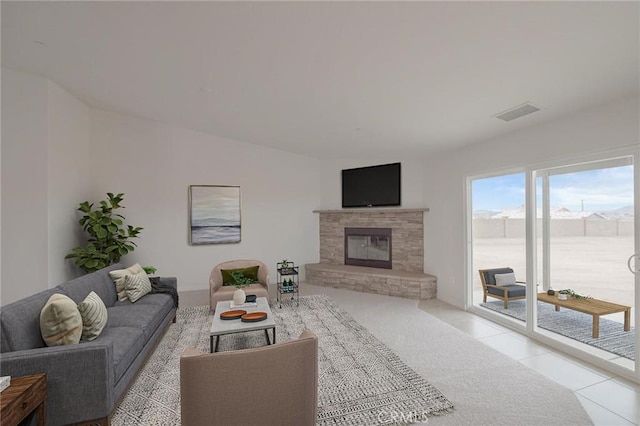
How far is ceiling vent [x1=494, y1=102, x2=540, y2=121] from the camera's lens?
312 centimetres

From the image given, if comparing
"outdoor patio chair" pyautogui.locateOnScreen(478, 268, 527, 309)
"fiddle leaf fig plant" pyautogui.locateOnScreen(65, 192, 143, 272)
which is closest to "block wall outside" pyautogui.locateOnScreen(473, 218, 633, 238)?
"outdoor patio chair" pyautogui.locateOnScreen(478, 268, 527, 309)

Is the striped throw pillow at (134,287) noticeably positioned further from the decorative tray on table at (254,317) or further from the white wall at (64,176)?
the decorative tray on table at (254,317)

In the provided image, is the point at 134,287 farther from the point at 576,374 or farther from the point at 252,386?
the point at 576,374

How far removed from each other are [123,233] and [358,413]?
15.4 feet

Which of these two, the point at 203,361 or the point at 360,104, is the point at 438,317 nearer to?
the point at 360,104

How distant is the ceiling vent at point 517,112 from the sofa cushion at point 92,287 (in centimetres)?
474

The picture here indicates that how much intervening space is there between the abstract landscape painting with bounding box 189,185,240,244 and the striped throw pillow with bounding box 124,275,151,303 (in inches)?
78.5

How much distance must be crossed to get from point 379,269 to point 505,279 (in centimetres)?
230

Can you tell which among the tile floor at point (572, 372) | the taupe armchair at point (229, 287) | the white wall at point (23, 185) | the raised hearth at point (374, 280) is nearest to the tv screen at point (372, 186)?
the raised hearth at point (374, 280)

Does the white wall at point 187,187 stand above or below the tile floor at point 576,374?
above

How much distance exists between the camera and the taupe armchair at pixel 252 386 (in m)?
1.54

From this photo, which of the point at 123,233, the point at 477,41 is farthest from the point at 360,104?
the point at 123,233

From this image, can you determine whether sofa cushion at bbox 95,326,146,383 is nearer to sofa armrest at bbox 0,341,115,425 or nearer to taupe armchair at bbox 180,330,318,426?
sofa armrest at bbox 0,341,115,425

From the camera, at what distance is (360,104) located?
359 cm
